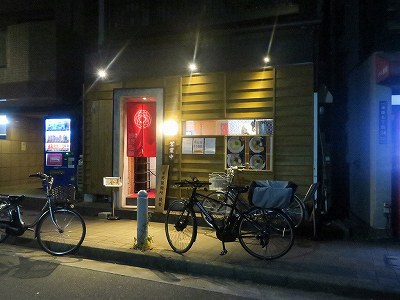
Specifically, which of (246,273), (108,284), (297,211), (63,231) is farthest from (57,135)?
(246,273)

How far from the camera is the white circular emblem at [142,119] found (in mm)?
11344

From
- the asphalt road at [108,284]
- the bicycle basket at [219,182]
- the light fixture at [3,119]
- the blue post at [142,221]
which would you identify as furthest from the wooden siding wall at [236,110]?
the light fixture at [3,119]

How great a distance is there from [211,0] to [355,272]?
7511 millimetres

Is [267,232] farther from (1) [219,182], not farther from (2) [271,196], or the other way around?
(1) [219,182]

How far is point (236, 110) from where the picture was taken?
995cm

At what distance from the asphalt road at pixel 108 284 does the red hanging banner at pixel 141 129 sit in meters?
4.65

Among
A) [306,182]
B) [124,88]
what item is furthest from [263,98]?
[124,88]

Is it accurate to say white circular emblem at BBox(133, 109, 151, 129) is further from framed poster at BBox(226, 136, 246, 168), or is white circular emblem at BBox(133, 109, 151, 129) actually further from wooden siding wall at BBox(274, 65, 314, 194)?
wooden siding wall at BBox(274, 65, 314, 194)

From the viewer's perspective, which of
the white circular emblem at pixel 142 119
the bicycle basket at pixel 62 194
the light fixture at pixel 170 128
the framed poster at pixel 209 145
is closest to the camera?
the bicycle basket at pixel 62 194

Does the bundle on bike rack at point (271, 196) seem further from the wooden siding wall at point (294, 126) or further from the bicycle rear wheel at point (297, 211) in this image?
the wooden siding wall at point (294, 126)

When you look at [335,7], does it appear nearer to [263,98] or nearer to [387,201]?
[263,98]

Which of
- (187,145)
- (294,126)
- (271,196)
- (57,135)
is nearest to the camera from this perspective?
(271,196)

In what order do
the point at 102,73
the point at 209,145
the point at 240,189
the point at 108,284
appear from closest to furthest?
the point at 108,284
the point at 240,189
the point at 209,145
the point at 102,73

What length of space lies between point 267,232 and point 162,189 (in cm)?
422
